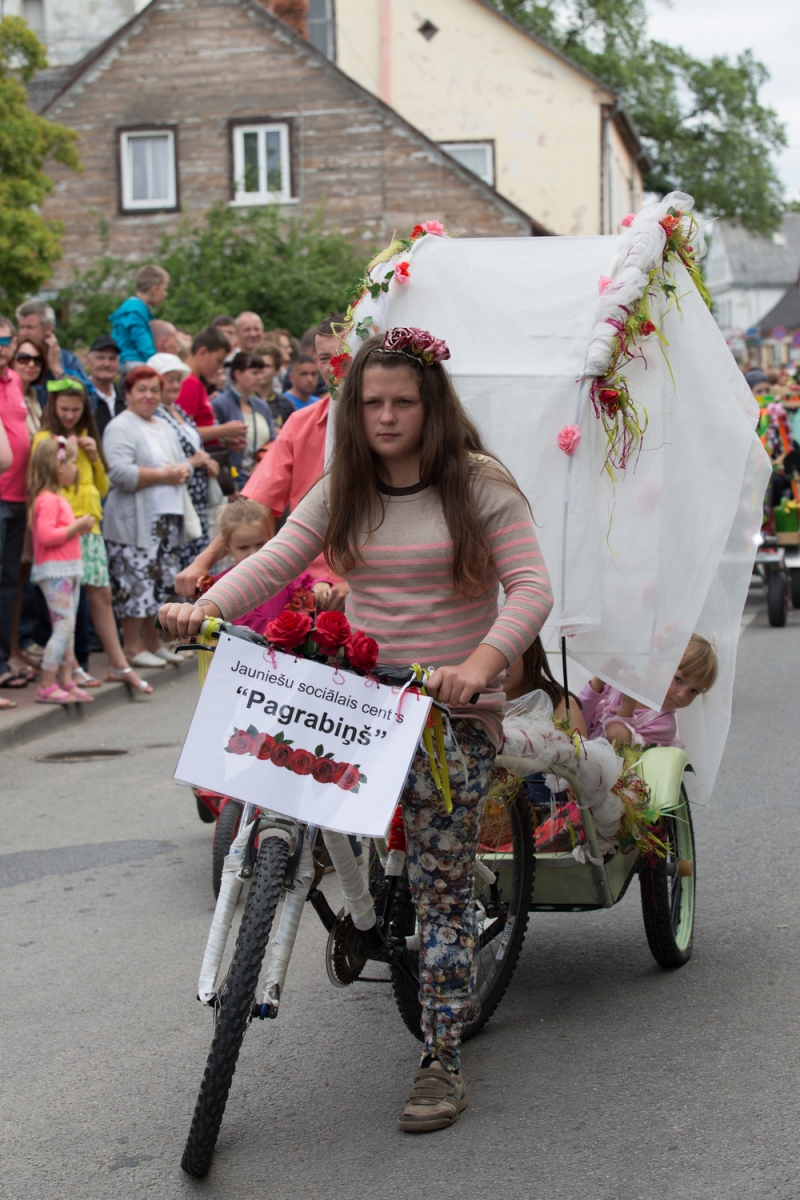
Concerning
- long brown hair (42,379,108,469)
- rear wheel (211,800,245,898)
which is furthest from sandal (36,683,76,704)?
rear wheel (211,800,245,898)

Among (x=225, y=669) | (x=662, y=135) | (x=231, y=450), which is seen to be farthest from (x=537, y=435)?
(x=662, y=135)

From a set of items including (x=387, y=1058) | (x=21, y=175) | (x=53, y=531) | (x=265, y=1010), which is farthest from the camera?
(x=21, y=175)

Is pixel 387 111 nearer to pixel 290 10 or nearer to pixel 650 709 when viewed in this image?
pixel 290 10

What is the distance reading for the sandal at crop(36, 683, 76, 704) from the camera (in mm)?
9555

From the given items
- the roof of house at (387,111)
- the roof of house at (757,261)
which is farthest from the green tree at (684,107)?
the roof of house at (757,261)

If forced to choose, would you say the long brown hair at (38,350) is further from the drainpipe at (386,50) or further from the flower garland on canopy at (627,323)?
the drainpipe at (386,50)

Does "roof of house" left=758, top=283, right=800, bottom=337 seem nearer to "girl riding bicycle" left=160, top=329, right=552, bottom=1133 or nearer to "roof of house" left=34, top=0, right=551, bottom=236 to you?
"roof of house" left=34, top=0, right=551, bottom=236

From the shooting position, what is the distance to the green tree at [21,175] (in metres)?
23.0

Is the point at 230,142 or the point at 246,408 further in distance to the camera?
the point at 230,142

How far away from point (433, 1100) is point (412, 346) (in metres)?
1.84

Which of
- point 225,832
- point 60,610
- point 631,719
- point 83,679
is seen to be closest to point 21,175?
point 83,679

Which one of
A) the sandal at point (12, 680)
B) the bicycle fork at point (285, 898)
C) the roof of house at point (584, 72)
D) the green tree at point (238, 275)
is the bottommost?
the sandal at point (12, 680)

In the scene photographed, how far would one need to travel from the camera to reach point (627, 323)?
14.6 feet

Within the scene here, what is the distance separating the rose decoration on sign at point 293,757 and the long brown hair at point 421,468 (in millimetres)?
519
